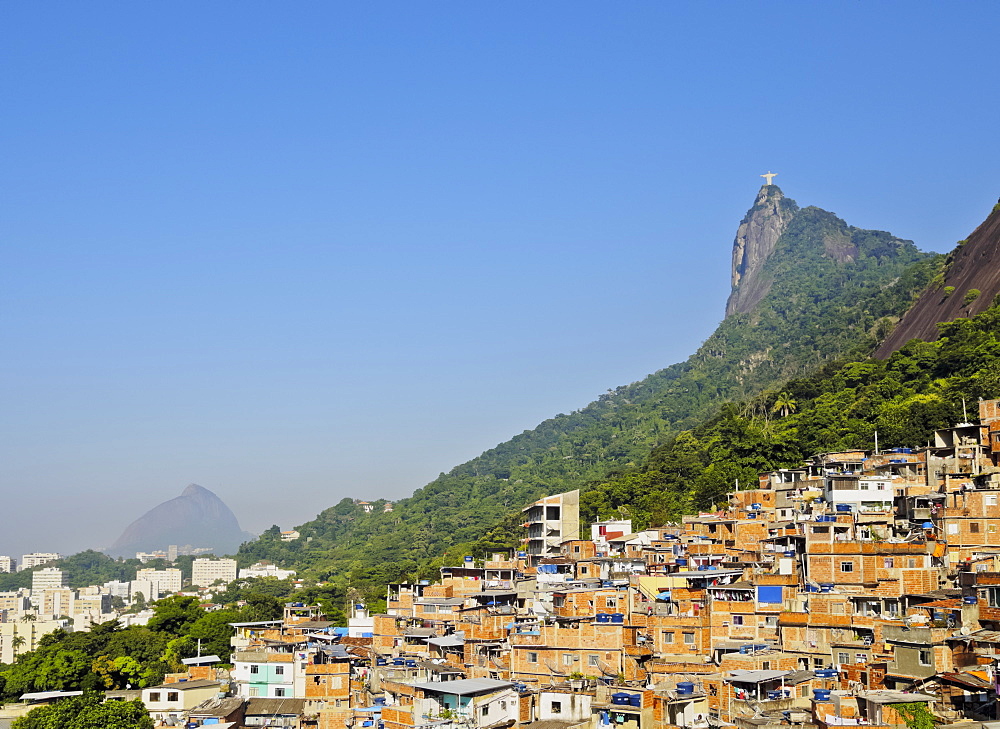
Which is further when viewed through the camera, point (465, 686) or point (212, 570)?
point (212, 570)

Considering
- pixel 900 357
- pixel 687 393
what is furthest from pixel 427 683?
pixel 687 393

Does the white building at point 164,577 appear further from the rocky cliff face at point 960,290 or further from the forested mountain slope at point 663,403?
the rocky cliff face at point 960,290

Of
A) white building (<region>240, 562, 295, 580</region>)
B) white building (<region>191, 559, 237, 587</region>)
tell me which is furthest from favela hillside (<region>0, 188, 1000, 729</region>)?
white building (<region>191, 559, 237, 587</region>)

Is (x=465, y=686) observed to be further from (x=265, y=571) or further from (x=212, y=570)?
(x=212, y=570)

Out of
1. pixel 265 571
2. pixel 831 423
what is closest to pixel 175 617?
pixel 831 423

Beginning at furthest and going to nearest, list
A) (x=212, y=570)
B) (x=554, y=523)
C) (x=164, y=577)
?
(x=212, y=570), (x=164, y=577), (x=554, y=523)

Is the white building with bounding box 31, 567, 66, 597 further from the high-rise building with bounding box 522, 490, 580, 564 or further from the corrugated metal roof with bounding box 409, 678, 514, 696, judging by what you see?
the corrugated metal roof with bounding box 409, 678, 514, 696
